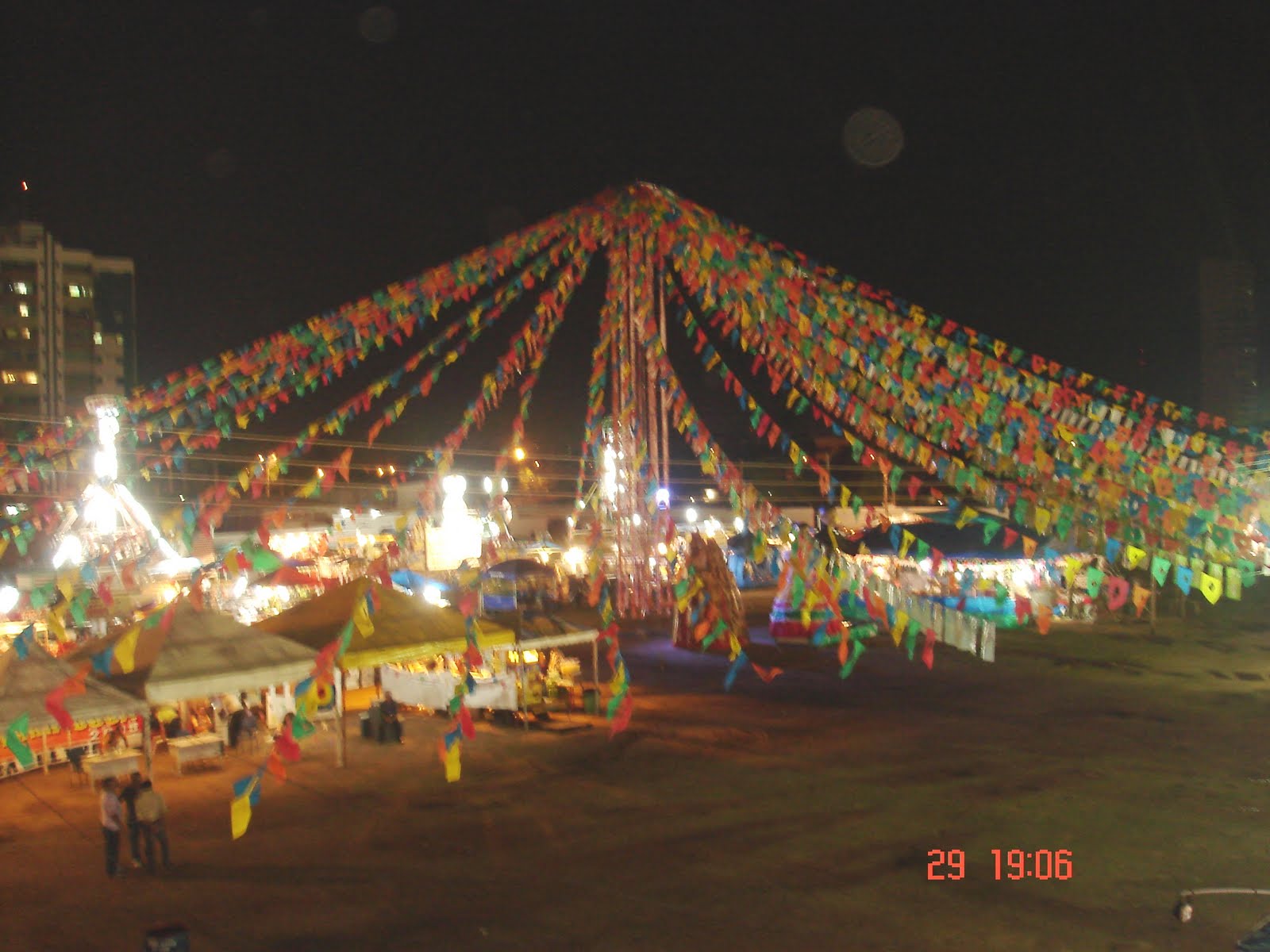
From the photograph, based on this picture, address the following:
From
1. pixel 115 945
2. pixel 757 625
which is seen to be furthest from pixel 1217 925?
pixel 757 625

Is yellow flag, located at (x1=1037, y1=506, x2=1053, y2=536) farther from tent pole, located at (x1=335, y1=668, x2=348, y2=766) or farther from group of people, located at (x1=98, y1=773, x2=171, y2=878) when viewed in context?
group of people, located at (x1=98, y1=773, x2=171, y2=878)

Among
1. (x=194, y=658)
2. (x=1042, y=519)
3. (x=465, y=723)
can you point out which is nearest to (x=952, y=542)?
(x=1042, y=519)

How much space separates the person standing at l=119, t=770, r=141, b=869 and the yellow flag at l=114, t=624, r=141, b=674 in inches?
70.1

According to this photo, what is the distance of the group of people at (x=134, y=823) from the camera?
875 centimetres

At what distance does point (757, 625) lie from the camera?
25578 millimetres

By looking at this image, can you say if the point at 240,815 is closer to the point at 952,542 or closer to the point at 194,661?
the point at 194,661

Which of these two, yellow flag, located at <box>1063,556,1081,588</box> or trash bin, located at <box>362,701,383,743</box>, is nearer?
trash bin, located at <box>362,701,383,743</box>

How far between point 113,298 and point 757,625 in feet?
232

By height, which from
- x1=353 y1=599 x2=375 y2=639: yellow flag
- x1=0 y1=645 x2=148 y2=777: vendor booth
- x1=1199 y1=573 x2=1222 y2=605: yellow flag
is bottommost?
x1=0 y1=645 x2=148 y2=777: vendor booth

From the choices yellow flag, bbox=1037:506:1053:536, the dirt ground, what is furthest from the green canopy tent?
yellow flag, bbox=1037:506:1053:536

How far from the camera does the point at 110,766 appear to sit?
1191cm

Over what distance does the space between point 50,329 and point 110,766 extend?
215 ft

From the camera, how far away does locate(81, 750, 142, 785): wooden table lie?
11859 millimetres

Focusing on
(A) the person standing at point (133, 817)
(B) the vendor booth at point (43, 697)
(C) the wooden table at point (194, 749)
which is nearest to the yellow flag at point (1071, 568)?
(C) the wooden table at point (194, 749)
